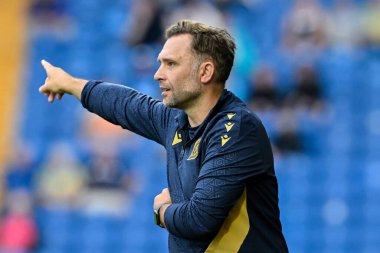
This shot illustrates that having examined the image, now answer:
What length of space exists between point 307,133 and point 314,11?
4.73ft

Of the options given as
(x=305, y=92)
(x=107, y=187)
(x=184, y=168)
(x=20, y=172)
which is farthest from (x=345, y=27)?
Answer: (x=184, y=168)

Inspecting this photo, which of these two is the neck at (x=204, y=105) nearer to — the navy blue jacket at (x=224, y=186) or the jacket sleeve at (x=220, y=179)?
the navy blue jacket at (x=224, y=186)

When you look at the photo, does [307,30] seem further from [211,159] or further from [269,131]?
[211,159]

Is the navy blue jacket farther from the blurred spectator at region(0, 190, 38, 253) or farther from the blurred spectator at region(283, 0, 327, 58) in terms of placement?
the blurred spectator at region(283, 0, 327, 58)

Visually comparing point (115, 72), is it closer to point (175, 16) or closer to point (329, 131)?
point (175, 16)

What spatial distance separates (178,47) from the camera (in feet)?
11.0

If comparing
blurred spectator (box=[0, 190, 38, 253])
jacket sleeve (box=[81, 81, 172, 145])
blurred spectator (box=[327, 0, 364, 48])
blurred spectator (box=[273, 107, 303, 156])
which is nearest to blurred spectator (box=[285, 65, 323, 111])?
blurred spectator (box=[273, 107, 303, 156])

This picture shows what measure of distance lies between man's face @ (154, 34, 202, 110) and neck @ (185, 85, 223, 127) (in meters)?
0.02

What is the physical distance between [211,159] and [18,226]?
6.03 m

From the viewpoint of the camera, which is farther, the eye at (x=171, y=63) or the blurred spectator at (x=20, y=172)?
the blurred spectator at (x=20, y=172)

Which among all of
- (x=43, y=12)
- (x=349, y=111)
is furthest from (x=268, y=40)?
(x=43, y=12)

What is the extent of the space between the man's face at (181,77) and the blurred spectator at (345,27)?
6459 mm

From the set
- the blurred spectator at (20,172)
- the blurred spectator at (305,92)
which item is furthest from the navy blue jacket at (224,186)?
the blurred spectator at (20,172)

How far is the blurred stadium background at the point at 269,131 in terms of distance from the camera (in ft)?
29.0
